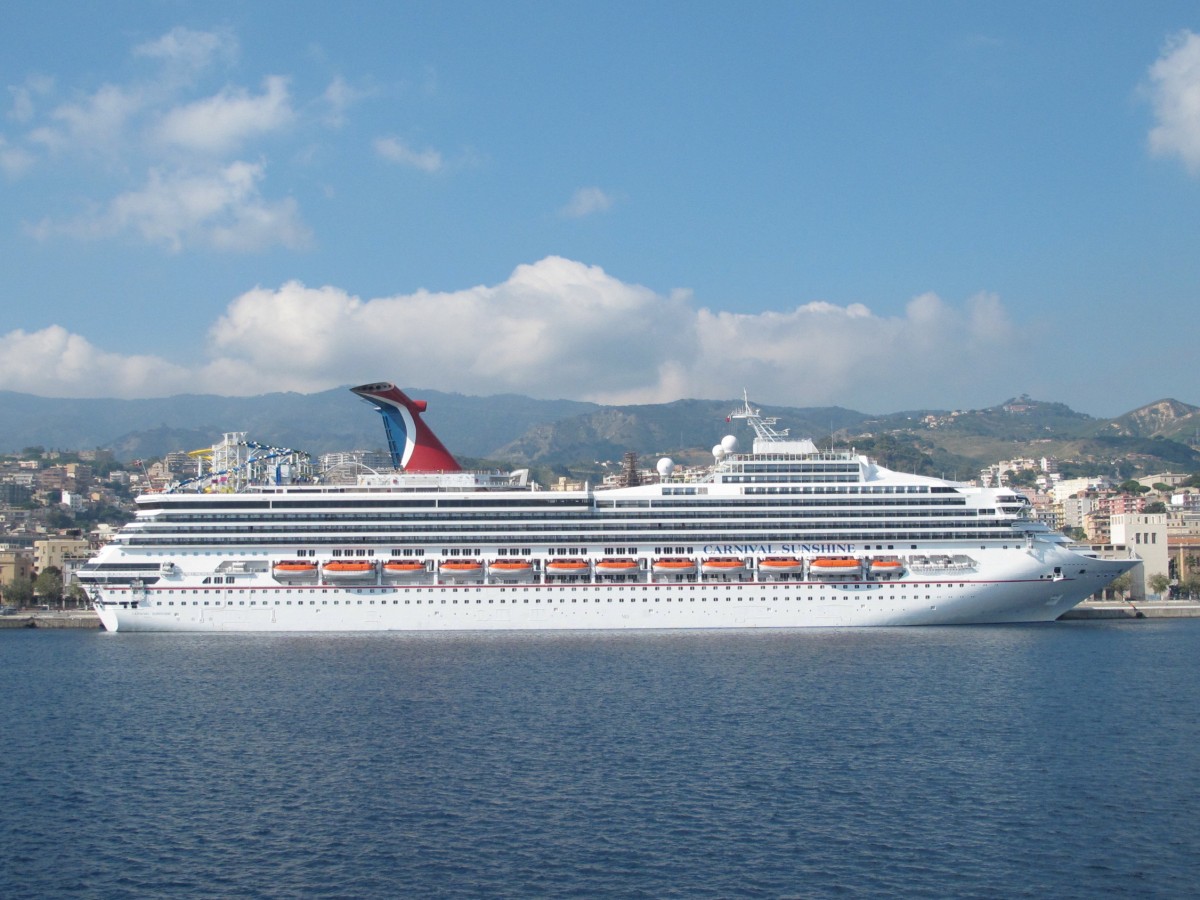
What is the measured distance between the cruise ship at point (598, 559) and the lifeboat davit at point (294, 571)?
3.4 inches

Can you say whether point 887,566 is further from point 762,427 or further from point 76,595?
point 76,595

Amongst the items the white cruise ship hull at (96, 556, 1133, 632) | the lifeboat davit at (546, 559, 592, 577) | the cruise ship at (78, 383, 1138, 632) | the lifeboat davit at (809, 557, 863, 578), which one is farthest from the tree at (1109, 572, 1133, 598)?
the lifeboat davit at (546, 559, 592, 577)

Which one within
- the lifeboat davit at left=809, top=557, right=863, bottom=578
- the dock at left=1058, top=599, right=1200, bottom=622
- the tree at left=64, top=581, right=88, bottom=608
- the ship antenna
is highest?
the ship antenna

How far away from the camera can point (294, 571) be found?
51.8 metres

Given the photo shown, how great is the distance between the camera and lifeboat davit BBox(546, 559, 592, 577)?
169ft

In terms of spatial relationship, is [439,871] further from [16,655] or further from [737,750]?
[16,655]

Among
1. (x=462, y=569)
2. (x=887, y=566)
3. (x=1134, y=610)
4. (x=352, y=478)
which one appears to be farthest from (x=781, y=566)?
(x=1134, y=610)

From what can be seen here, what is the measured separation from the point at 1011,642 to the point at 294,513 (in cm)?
3133

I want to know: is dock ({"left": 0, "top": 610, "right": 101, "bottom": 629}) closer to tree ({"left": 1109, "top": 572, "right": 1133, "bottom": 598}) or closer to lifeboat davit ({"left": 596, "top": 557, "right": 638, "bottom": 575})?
lifeboat davit ({"left": 596, "top": 557, "right": 638, "bottom": 575})

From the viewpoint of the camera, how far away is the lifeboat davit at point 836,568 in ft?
168

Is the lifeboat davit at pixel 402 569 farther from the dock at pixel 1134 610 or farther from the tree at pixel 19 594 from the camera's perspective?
the tree at pixel 19 594

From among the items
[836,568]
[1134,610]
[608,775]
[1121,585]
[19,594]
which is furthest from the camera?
[19,594]

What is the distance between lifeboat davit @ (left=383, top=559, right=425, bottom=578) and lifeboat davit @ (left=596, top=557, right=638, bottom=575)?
26.1 ft

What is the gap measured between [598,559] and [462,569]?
239 inches
